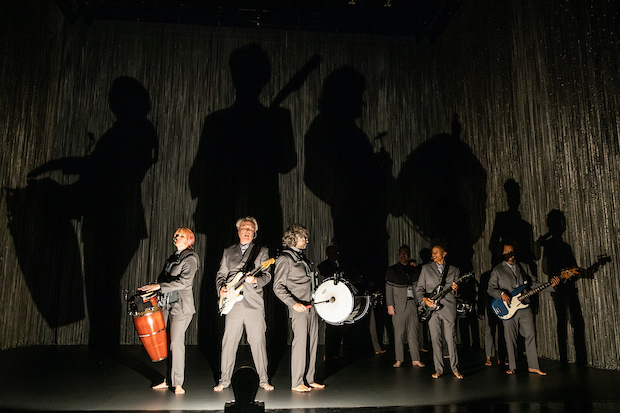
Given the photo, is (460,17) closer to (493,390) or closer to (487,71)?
(487,71)

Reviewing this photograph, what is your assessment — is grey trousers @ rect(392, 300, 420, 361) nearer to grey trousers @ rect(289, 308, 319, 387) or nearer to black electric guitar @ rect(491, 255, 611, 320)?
black electric guitar @ rect(491, 255, 611, 320)

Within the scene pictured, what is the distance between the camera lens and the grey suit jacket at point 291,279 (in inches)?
173

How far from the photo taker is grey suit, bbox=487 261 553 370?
5195 mm

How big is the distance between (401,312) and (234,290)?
304 centimetres

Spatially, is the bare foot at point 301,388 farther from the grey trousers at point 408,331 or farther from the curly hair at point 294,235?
the grey trousers at point 408,331

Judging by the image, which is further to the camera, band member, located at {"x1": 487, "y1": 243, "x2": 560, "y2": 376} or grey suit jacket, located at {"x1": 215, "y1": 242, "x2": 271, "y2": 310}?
band member, located at {"x1": 487, "y1": 243, "x2": 560, "y2": 376}

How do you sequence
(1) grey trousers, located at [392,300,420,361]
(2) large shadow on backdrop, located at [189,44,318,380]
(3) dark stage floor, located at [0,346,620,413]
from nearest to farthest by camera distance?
(3) dark stage floor, located at [0,346,620,413] → (1) grey trousers, located at [392,300,420,361] → (2) large shadow on backdrop, located at [189,44,318,380]

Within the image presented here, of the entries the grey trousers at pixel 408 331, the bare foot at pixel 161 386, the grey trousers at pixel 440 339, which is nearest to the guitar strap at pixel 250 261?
the bare foot at pixel 161 386

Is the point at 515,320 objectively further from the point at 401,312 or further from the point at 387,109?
the point at 387,109

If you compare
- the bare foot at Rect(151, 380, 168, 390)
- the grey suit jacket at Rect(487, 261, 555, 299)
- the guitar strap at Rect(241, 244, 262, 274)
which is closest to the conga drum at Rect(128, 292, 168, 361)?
the bare foot at Rect(151, 380, 168, 390)

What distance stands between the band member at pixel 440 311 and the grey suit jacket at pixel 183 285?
286 cm

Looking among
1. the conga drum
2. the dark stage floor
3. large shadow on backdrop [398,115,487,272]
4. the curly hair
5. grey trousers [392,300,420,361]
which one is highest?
large shadow on backdrop [398,115,487,272]

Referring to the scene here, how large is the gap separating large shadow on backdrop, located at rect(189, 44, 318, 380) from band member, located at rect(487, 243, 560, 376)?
4.00 metres

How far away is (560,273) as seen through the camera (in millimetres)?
5496
